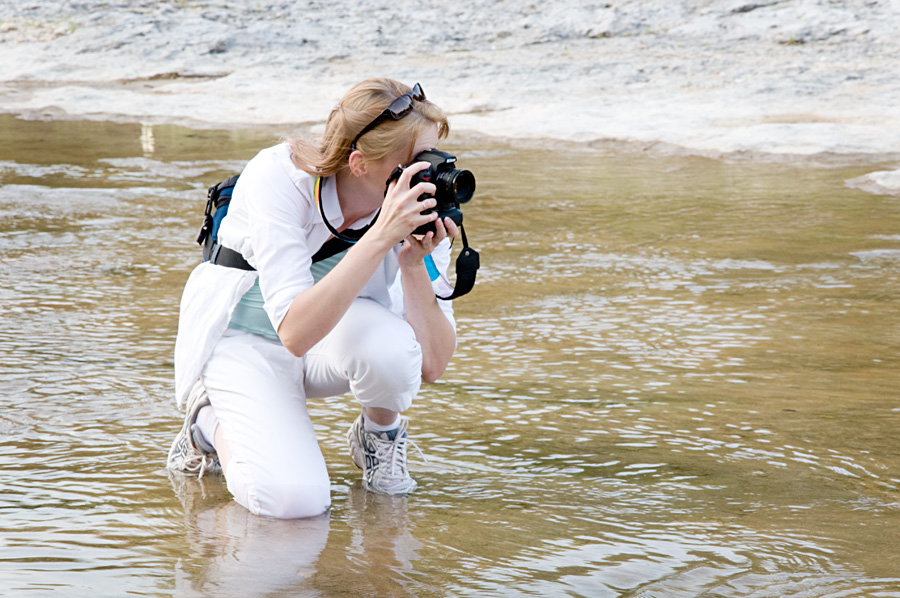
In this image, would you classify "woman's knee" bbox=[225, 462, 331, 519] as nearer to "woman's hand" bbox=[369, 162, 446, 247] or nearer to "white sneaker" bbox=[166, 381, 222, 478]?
"white sneaker" bbox=[166, 381, 222, 478]

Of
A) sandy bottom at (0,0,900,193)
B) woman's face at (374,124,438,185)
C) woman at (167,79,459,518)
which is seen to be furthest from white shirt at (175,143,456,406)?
sandy bottom at (0,0,900,193)

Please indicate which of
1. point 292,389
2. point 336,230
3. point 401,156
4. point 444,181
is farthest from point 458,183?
point 292,389

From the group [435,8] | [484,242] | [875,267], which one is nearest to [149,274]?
[484,242]

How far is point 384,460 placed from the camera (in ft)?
7.05

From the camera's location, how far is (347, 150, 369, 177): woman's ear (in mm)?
2004

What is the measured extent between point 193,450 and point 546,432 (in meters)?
0.84

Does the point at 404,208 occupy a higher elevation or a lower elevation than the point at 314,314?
higher

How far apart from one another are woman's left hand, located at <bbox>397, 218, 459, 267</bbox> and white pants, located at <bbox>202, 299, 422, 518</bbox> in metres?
0.13

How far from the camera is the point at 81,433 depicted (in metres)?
2.45

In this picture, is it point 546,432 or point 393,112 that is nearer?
point 393,112

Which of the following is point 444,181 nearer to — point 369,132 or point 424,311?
point 369,132

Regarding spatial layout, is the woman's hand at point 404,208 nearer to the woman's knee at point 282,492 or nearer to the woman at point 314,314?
the woman at point 314,314

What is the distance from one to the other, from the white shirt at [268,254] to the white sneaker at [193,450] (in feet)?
0.15

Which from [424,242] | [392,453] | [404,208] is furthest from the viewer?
[392,453]
